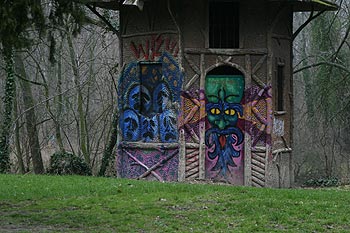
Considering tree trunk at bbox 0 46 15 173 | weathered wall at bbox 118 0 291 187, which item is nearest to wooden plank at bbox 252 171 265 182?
weathered wall at bbox 118 0 291 187

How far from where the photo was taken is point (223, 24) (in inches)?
867

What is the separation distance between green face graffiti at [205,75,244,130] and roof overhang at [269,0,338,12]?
3017 millimetres

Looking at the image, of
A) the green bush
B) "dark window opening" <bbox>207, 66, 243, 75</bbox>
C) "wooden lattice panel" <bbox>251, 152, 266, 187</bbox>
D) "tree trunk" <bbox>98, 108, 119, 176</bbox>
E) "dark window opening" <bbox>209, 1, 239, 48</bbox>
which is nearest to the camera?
"wooden lattice panel" <bbox>251, 152, 266, 187</bbox>

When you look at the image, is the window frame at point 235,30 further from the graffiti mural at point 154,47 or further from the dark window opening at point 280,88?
the dark window opening at point 280,88

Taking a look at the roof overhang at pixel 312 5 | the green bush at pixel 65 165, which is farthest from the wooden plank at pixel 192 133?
the green bush at pixel 65 165

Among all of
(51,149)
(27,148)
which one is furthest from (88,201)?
(51,149)

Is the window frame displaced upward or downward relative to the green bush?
upward

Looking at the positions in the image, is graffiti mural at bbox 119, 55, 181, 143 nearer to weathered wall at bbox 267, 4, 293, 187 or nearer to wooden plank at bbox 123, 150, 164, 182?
wooden plank at bbox 123, 150, 164, 182

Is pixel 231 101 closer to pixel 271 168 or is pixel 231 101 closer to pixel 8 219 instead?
pixel 271 168

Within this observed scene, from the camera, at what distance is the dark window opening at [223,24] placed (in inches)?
858

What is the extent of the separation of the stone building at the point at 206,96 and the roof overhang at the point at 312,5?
0.32 ft

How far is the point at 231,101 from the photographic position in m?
21.2

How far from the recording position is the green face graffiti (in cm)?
2114

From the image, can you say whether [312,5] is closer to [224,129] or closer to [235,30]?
[235,30]
